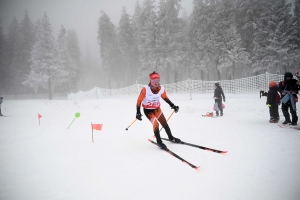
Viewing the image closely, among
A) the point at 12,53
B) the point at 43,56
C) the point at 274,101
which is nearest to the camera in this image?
the point at 274,101

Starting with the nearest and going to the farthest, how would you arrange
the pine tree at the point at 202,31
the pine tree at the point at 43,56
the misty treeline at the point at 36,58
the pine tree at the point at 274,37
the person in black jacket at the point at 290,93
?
the person in black jacket at the point at 290,93, the pine tree at the point at 274,37, the pine tree at the point at 202,31, the pine tree at the point at 43,56, the misty treeline at the point at 36,58

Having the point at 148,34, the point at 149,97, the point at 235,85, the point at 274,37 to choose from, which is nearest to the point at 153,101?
the point at 149,97

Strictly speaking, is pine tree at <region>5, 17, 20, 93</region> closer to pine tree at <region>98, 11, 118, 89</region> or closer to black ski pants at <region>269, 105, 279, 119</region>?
pine tree at <region>98, 11, 118, 89</region>

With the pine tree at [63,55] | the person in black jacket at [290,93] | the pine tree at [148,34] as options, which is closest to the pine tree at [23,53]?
the pine tree at [63,55]

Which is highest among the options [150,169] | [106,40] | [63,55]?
[106,40]

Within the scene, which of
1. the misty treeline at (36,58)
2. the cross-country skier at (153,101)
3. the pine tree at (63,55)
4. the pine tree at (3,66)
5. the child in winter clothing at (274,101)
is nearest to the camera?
the cross-country skier at (153,101)

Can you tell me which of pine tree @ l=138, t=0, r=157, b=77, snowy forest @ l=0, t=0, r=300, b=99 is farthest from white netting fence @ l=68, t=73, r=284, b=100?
pine tree @ l=138, t=0, r=157, b=77

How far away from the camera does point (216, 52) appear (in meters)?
21.6

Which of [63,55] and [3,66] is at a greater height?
[63,55]

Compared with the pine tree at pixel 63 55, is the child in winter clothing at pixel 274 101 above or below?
below

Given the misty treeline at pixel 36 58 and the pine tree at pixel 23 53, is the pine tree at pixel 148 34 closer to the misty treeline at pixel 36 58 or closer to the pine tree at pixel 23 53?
the misty treeline at pixel 36 58

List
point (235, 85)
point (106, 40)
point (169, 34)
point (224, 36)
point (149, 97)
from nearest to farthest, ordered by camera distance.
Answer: point (149, 97) < point (235, 85) < point (224, 36) < point (169, 34) < point (106, 40)

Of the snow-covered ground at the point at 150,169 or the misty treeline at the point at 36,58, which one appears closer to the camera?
the snow-covered ground at the point at 150,169

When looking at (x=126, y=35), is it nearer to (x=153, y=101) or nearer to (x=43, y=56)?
(x=43, y=56)
